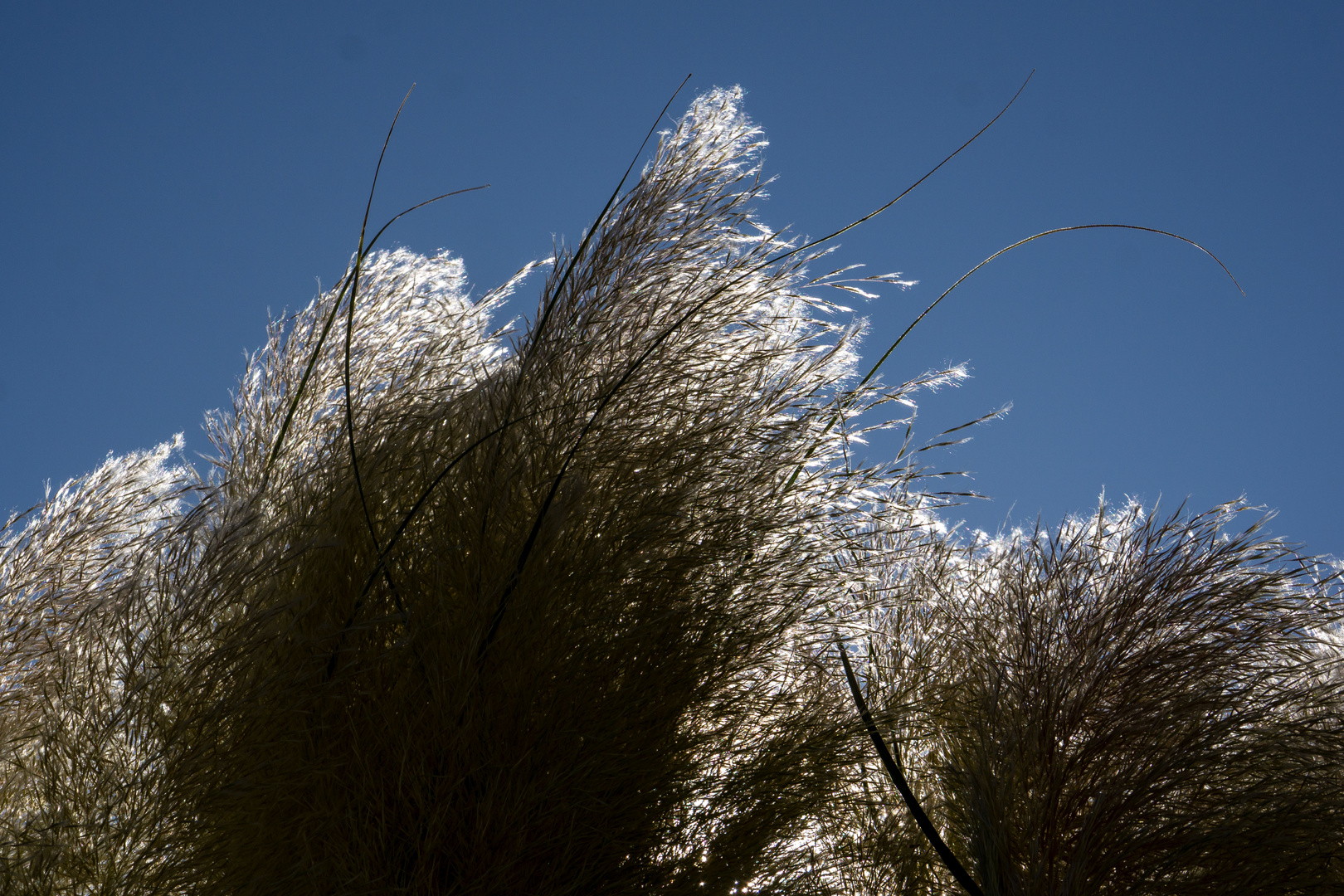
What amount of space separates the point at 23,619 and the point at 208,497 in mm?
562

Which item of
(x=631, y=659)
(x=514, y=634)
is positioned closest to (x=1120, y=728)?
(x=631, y=659)

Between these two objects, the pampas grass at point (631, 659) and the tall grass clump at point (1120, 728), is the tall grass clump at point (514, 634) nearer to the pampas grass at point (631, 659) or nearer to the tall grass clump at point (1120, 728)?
the pampas grass at point (631, 659)

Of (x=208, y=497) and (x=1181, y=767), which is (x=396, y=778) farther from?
(x=1181, y=767)

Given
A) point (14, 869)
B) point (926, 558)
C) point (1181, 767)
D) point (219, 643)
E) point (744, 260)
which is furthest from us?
point (926, 558)

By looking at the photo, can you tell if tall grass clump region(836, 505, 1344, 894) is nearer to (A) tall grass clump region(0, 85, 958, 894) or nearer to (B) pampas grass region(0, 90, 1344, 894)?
(B) pampas grass region(0, 90, 1344, 894)

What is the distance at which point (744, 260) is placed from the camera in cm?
158

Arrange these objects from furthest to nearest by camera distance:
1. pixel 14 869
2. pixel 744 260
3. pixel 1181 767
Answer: pixel 744 260
pixel 1181 767
pixel 14 869

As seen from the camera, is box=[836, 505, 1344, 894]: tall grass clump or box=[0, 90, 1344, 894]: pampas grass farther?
box=[836, 505, 1344, 894]: tall grass clump

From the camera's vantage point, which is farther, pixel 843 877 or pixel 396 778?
pixel 843 877

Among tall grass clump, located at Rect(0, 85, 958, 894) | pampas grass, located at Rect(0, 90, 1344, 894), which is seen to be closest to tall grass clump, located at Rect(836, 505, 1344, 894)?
pampas grass, located at Rect(0, 90, 1344, 894)

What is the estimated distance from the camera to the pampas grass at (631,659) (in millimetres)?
1215

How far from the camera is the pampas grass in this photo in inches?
47.8

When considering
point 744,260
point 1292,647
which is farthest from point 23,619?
point 1292,647

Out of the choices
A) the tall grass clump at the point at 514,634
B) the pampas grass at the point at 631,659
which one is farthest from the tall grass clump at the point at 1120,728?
the tall grass clump at the point at 514,634
